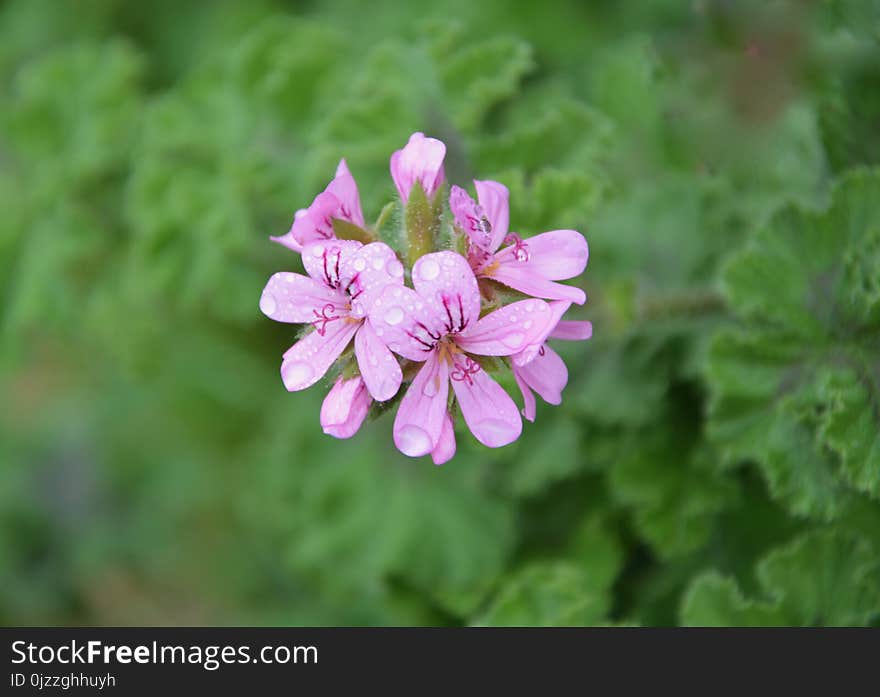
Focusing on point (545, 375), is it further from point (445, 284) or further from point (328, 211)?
point (328, 211)

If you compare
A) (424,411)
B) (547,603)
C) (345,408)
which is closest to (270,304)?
(345,408)

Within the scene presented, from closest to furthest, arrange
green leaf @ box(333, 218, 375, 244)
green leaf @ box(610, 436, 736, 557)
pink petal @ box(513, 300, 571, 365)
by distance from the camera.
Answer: pink petal @ box(513, 300, 571, 365), green leaf @ box(333, 218, 375, 244), green leaf @ box(610, 436, 736, 557)

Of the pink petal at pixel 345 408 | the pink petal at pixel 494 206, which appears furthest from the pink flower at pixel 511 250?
the pink petal at pixel 345 408

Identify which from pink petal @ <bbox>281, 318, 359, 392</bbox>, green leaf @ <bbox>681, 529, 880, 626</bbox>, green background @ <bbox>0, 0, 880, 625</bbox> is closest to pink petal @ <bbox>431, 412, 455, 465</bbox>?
pink petal @ <bbox>281, 318, 359, 392</bbox>

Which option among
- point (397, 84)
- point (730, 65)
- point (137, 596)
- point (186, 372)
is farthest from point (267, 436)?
point (730, 65)

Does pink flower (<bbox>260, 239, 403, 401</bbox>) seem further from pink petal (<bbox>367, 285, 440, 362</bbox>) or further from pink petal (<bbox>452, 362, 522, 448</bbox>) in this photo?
pink petal (<bbox>452, 362, 522, 448</bbox>)

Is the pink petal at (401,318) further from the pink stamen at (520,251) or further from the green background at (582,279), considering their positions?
the green background at (582,279)
